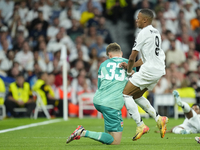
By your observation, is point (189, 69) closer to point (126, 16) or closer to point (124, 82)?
point (126, 16)

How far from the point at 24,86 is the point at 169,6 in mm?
7851

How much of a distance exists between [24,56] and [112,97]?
11616 millimetres

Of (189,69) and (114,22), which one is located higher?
(114,22)

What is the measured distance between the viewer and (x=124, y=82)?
6223 mm

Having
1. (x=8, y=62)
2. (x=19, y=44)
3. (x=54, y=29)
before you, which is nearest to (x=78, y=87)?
(x=8, y=62)

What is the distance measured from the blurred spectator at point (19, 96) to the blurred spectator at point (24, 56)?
5.73 ft

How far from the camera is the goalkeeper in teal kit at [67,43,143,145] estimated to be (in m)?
5.97

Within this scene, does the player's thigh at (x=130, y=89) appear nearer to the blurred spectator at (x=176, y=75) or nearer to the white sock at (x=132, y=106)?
the white sock at (x=132, y=106)

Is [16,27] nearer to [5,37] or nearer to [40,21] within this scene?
[5,37]

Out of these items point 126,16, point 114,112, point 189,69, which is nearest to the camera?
point 114,112

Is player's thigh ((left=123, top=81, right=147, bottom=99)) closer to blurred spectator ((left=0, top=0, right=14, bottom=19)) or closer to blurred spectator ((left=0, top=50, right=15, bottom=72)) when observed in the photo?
blurred spectator ((left=0, top=50, right=15, bottom=72))

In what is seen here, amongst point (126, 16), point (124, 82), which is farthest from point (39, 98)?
point (124, 82)

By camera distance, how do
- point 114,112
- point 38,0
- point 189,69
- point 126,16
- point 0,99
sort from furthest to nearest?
point 38,0
point 126,16
point 189,69
point 0,99
point 114,112

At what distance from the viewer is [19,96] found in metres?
15.2
